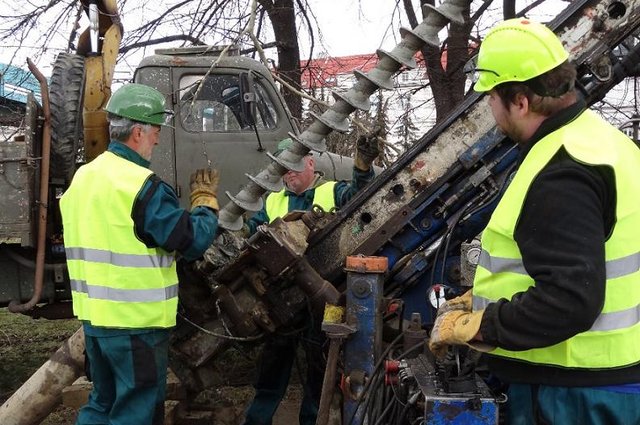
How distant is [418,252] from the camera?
3.22 metres

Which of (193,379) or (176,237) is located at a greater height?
(176,237)

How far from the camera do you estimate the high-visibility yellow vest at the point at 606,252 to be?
1.75 m

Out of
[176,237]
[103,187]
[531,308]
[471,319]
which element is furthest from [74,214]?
[531,308]

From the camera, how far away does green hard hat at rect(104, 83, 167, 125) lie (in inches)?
122

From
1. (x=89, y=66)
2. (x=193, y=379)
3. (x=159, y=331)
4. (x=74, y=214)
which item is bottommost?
(x=193, y=379)

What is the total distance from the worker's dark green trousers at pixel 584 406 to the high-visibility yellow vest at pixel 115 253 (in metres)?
1.81

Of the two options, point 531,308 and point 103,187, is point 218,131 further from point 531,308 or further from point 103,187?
point 531,308

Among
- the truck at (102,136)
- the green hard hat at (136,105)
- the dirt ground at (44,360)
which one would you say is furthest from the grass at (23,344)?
the green hard hat at (136,105)

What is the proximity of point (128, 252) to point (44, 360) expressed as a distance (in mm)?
4068

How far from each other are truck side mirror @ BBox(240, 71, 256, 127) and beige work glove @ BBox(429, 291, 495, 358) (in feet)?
10.4

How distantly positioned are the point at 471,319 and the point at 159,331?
171cm

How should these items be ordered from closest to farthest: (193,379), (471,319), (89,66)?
1. (471,319)
2. (193,379)
3. (89,66)

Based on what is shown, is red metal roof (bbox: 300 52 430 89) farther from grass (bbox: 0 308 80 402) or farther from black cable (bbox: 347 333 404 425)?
black cable (bbox: 347 333 404 425)

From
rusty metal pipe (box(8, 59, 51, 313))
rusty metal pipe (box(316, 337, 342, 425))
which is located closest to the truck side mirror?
rusty metal pipe (box(8, 59, 51, 313))
